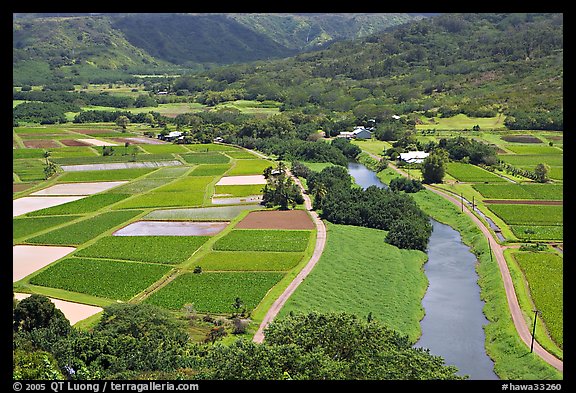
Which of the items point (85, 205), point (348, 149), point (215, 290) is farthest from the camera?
point (348, 149)

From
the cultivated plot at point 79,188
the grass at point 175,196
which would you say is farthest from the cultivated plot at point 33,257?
the cultivated plot at point 79,188

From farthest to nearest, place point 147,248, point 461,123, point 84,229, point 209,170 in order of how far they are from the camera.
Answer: point 461,123
point 209,170
point 84,229
point 147,248

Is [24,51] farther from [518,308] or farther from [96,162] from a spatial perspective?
[518,308]

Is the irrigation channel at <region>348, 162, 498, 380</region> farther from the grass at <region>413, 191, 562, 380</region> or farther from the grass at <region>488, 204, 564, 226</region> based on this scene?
the grass at <region>488, 204, 564, 226</region>

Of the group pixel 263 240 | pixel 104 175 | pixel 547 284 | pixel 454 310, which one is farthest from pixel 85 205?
pixel 547 284

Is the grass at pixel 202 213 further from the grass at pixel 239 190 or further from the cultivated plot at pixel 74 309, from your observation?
the cultivated plot at pixel 74 309

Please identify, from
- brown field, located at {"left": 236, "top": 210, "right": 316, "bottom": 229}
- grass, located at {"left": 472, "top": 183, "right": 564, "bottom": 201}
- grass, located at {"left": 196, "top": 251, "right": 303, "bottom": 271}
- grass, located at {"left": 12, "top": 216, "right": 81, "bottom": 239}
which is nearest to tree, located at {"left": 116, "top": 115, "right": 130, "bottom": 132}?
grass, located at {"left": 12, "top": 216, "right": 81, "bottom": 239}

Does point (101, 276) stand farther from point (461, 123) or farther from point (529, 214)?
point (461, 123)
